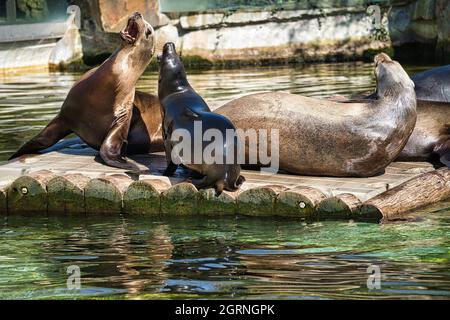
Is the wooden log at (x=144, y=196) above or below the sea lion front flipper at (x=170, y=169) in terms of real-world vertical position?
below

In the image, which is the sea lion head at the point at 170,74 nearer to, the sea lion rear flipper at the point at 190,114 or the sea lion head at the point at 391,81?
the sea lion rear flipper at the point at 190,114

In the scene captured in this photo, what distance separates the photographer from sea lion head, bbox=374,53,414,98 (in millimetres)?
9445

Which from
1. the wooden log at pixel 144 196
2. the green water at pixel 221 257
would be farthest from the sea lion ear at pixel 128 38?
the green water at pixel 221 257

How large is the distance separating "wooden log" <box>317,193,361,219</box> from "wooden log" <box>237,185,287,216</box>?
1.18 feet

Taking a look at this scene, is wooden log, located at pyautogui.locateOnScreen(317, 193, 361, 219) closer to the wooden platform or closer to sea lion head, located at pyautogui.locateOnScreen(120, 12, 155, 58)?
the wooden platform

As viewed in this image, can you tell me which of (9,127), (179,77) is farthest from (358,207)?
(9,127)

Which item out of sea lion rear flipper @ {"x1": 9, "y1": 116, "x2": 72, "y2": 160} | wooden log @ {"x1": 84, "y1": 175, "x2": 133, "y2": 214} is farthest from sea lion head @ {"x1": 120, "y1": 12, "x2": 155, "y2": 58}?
wooden log @ {"x1": 84, "y1": 175, "x2": 133, "y2": 214}

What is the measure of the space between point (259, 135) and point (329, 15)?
1277 centimetres

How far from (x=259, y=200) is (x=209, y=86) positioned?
9.44 metres

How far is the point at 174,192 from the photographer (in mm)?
8672

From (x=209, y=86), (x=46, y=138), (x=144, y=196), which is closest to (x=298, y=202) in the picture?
(x=144, y=196)

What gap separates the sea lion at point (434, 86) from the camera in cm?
1091

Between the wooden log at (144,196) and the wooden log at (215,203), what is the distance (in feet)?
1.06
